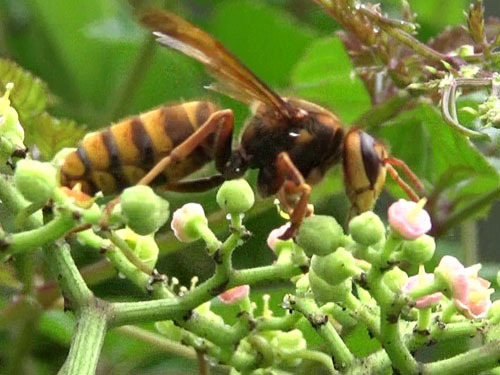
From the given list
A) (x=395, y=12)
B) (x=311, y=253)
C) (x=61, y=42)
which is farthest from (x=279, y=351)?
(x=395, y=12)

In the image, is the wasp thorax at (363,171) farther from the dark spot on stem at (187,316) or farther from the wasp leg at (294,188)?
the dark spot on stem at (187,316)

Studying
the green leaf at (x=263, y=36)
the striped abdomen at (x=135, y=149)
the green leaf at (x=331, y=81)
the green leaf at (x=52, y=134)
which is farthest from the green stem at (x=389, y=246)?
the green leaf at (x=263, y=36)

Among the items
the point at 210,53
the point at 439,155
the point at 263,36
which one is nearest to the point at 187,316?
the point at 210,53

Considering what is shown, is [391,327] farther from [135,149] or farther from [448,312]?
[135,149]

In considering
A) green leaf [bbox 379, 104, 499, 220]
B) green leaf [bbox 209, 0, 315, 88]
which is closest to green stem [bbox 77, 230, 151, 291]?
green leaf [bbox 379, 104, 499, 220]

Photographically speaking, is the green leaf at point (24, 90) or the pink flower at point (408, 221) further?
the green leaf at point (24, 90)

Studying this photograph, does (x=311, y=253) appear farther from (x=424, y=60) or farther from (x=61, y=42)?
(x=61, y=42)
